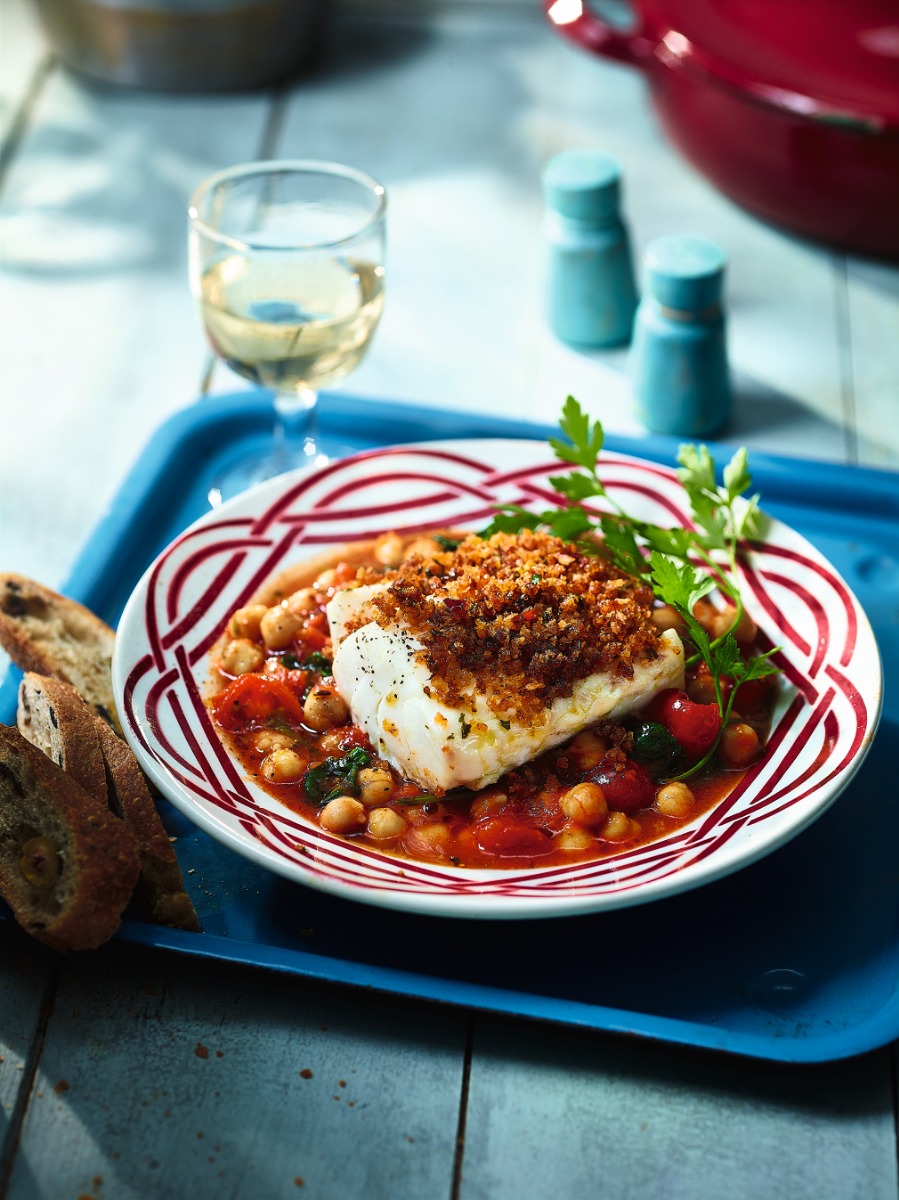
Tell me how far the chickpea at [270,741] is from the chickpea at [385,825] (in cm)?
21

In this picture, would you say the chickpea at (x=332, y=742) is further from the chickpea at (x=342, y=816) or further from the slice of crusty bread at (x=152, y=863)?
the slice of crusty bread at (x=152, y=863)

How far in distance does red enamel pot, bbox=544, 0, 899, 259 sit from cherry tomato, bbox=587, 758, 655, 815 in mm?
1761

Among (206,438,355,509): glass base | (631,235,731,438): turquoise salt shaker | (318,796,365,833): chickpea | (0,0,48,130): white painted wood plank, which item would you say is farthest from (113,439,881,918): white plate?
(0,0,48,130): white painted wood plank

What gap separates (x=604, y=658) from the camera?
2146 mm

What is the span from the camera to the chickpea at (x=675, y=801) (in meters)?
2.07

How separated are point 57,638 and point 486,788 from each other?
2.53ft

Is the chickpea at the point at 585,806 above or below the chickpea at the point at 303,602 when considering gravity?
above

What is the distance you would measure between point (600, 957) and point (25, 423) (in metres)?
1.99

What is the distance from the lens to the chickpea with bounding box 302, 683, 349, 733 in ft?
7.38

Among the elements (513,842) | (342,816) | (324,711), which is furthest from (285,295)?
(513,842)

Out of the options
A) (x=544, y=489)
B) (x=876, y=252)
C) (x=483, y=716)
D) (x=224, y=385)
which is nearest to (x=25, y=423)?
→ (x=224, y=385)

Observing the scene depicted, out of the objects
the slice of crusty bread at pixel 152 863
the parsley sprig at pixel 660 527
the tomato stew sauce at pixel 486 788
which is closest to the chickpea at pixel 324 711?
the tomato stew sauce at pixel 486 788

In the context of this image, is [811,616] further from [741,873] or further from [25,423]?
[25,423]

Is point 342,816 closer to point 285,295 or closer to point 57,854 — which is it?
point 57,854
